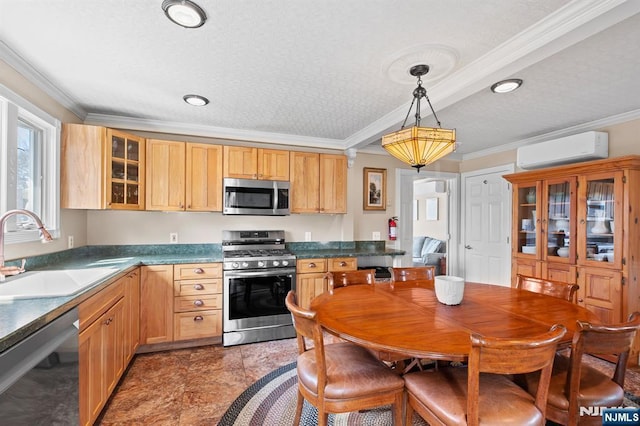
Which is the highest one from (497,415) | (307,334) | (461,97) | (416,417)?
(461,97)

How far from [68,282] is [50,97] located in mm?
1569

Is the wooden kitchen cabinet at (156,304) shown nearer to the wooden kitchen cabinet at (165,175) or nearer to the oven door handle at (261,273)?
the oven door handle at (261,273)

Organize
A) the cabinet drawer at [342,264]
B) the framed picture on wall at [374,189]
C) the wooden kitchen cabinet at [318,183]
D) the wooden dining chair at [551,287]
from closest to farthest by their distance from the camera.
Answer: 1. the wooden dining chair at [551,287]
2. the cabinet drawer at [342,264]
3. the wooden kitchen cabinet at [318,183]
4. the framed picture on wall at [374,189]

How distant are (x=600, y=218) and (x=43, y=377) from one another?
13.9ft

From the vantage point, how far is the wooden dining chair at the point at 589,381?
4.36 feet

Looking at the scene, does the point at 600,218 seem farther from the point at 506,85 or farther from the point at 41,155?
the point at 41,155

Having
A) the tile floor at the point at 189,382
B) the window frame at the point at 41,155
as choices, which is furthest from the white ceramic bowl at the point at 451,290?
the window frame at the point at 41,155

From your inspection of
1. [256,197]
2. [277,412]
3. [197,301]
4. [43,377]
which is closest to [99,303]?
[43,377]

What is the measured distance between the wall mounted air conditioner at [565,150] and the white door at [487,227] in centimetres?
48

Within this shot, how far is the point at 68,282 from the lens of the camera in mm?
2160

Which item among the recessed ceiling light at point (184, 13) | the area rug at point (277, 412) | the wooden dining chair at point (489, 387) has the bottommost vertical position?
the area rug at point (277, 412)

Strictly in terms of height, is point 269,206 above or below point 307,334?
above

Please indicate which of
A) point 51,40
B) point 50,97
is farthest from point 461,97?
point 50,97

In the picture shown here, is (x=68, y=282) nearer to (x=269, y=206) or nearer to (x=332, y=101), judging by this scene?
(x=269, y=206)
